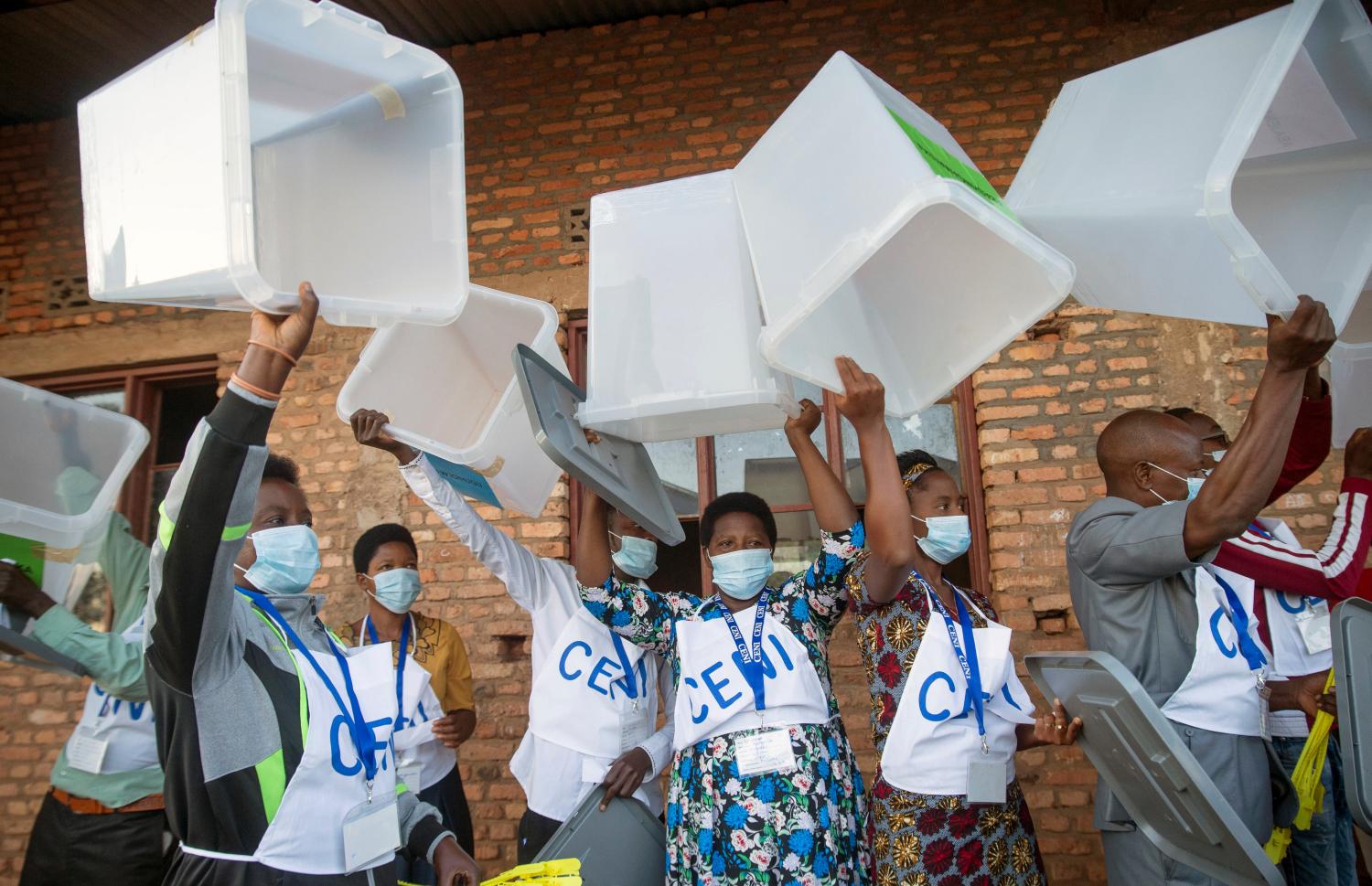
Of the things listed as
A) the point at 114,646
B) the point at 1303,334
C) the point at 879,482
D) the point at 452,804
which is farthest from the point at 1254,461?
the point at 114,646

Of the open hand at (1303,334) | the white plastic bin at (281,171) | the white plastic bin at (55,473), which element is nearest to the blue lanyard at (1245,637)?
the open hand at (1303,334)

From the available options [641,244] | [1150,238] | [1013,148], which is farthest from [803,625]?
[1013,148]

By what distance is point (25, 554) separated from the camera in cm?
286

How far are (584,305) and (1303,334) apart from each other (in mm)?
3228

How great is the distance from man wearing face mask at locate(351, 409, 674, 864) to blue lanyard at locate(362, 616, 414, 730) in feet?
1.27

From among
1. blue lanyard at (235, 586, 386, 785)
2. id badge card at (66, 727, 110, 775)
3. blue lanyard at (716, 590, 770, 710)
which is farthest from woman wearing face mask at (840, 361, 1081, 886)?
id badge card at (66, 727, 110, 775)

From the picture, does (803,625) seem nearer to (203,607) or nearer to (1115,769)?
(1115,769)

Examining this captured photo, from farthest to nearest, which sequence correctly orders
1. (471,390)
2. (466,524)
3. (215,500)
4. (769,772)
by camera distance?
(471,390), (466,524), (769,772), (215,500)

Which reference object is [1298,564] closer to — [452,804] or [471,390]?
[471,390]

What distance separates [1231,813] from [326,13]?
2.22m

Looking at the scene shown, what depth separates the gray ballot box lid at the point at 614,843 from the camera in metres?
2.61

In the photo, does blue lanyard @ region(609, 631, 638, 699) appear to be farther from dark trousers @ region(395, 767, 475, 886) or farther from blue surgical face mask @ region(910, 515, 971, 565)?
blue surgical face mask @ region(910, 515, 971, 565)

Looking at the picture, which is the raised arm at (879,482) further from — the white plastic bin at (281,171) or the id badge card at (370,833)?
the id badge card at (370,833)

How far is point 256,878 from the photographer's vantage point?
1.87m
